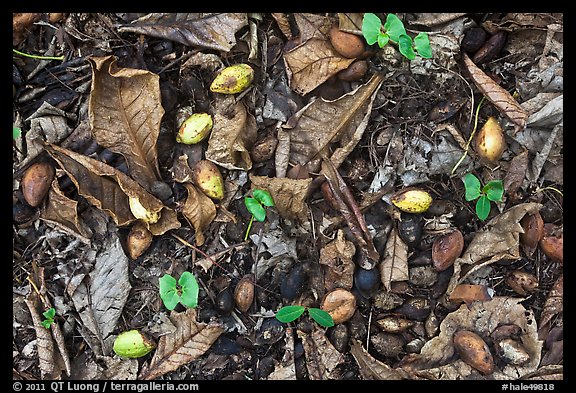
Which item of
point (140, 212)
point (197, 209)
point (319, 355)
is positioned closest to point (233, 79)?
point (197, 209)

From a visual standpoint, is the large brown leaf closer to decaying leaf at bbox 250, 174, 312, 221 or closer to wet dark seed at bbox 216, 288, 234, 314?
decaying leaf at bbox 250, 174, 312, 221

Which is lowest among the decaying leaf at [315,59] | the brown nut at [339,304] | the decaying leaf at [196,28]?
the brown nut at [339,304]

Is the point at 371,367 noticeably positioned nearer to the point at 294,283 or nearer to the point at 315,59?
the point at 294,283

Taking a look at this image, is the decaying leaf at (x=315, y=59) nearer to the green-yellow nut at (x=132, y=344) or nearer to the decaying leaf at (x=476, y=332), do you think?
the decaying leaf at (x=476, y=332)

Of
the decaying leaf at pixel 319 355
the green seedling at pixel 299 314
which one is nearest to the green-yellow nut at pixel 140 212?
the green seedling at pixel 299 314
